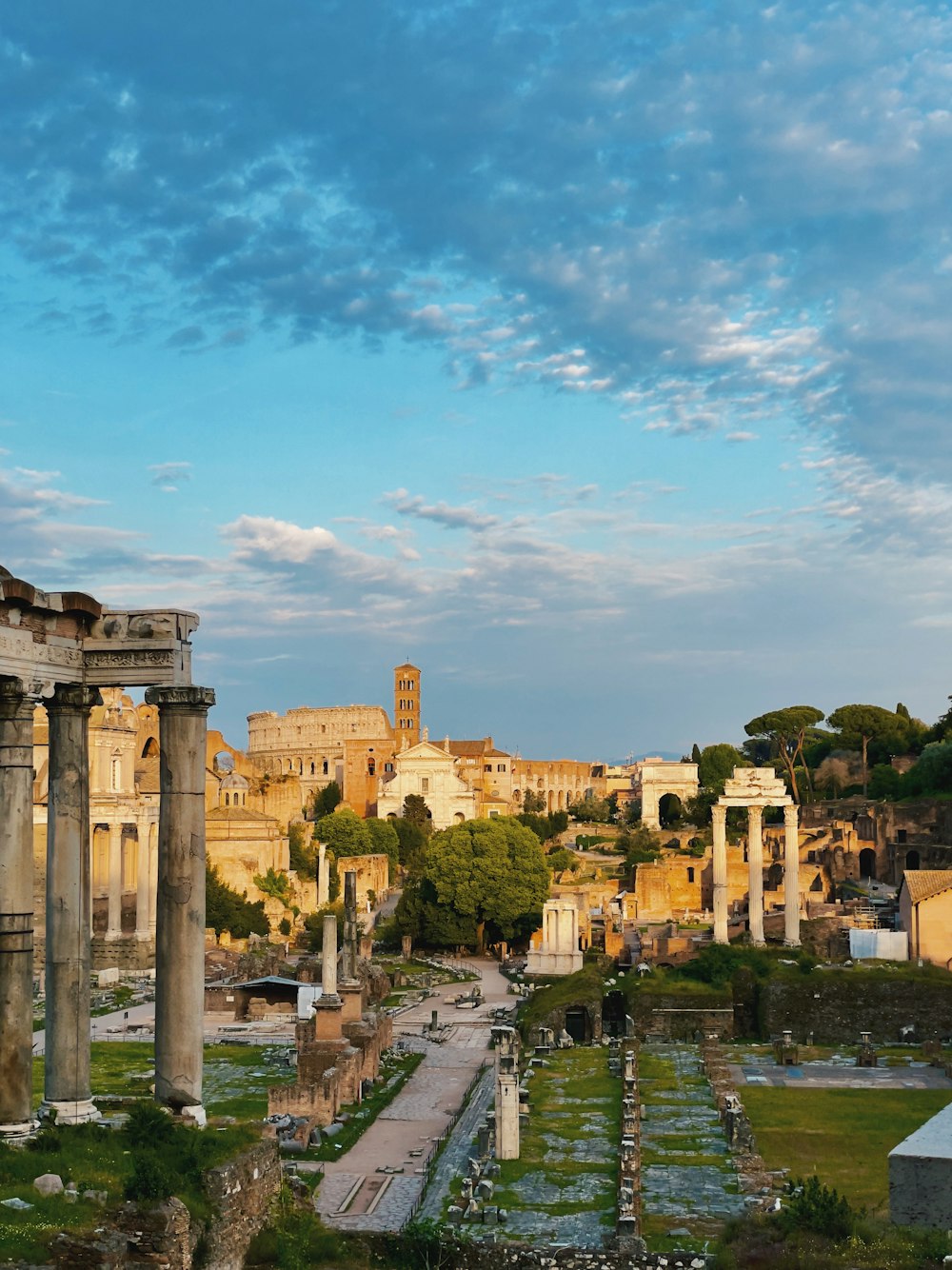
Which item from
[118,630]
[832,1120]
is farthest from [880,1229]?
[832,1120]

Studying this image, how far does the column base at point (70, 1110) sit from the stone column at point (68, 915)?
0.01 m

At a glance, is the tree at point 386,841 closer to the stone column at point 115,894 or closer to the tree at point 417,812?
the tree at point 417,812

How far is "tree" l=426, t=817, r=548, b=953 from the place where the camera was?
65125 mm

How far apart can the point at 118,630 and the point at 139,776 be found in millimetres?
66535

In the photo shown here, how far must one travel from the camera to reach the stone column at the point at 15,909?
1453cm

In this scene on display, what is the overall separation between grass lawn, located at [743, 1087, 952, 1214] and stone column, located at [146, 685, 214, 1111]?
10.2 metres

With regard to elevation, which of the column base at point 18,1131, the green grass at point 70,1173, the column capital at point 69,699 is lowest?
the green grass at point 70,1173

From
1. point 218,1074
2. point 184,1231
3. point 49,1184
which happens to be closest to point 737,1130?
point 218,1074

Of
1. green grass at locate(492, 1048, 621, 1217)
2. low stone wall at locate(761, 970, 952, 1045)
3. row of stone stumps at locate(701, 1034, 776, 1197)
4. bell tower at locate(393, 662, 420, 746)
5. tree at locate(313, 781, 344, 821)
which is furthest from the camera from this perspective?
bell tower at locate(393, 662, 420, 746)

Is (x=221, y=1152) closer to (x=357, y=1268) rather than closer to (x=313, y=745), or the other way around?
(x=357, y=1268)

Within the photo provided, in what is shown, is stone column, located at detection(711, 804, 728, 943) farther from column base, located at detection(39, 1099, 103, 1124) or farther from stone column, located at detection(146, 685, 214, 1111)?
column base, located at detection(39, 1099, 103, 1124)

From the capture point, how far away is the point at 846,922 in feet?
187

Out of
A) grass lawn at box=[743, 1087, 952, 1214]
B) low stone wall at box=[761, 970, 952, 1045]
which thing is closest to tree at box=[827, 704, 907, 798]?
low stone wall at box=[761, 970, 952, 1045]

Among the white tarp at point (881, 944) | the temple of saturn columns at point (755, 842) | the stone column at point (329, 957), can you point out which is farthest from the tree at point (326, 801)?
the stone column at point (329, 957)
